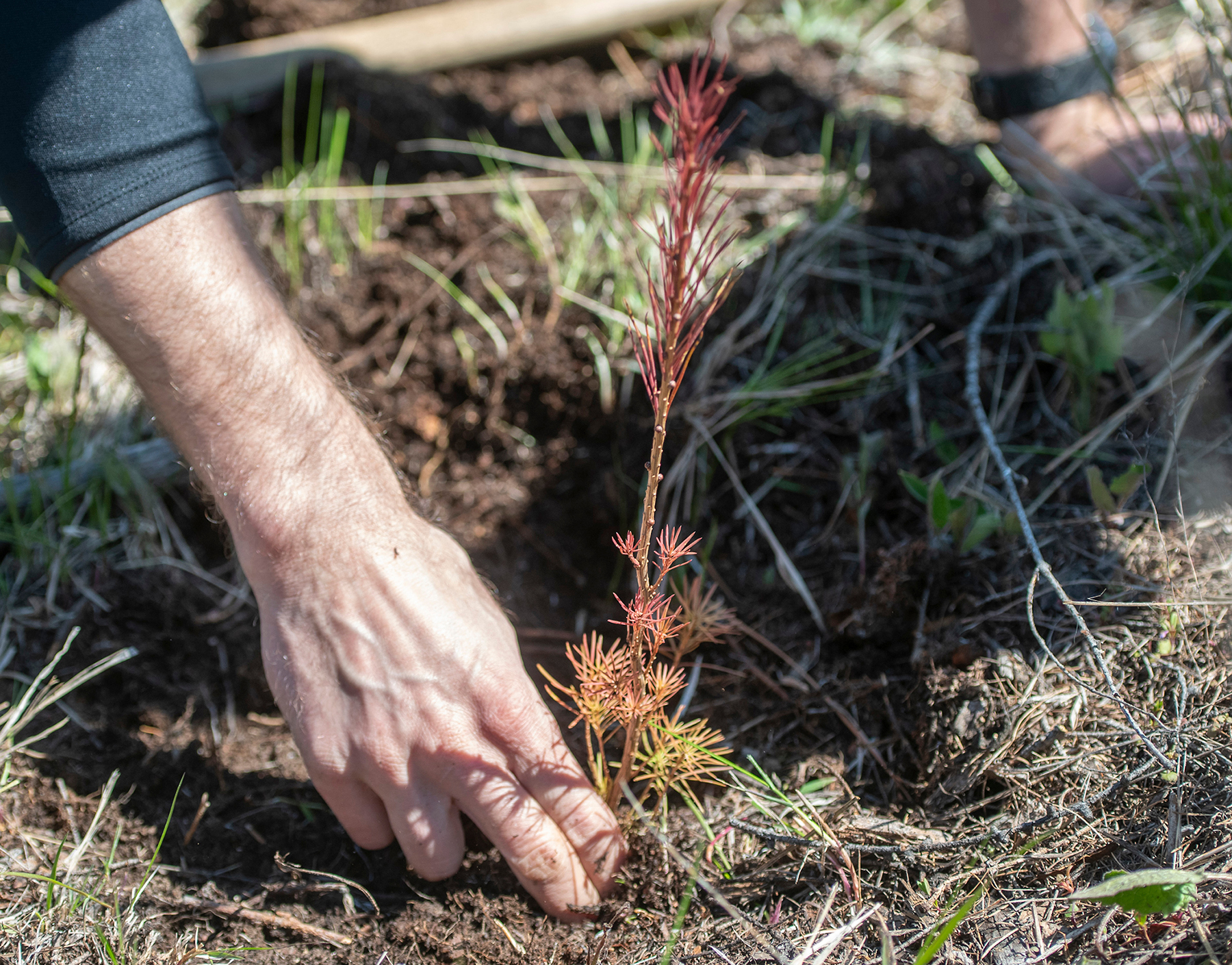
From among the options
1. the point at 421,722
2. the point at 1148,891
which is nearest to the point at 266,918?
the point at 421,722

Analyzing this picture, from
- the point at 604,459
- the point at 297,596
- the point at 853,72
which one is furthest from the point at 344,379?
the point at 853,72

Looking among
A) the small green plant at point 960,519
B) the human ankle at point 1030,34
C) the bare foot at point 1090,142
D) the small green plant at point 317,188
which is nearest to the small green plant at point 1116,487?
the small green plant at point 960,519

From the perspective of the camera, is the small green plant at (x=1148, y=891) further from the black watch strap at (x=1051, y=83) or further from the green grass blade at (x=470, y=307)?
the black watch strap at (x=1051, y=83)

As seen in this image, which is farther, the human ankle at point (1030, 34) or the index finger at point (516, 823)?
the human ankle at point (1030, 34)

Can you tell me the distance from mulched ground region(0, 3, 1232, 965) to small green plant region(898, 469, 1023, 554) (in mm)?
41

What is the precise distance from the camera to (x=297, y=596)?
1.30 metres

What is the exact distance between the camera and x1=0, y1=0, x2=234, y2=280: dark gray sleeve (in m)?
1.27

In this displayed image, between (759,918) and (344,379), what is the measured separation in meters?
1.16

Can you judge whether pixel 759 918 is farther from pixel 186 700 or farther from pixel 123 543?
pixel 123 543

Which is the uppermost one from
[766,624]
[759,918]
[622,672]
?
[622,672]

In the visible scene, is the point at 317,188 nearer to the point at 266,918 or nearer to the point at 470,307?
the point at 470,307

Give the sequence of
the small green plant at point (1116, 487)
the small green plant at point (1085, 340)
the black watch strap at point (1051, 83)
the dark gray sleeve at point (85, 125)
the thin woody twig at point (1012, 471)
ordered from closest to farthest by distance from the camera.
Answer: the thin woody twig at point (1012, 471) → the dark gray sleeve at point (85, 125) → the small green plant at point (1116, 487) → the small green plant at point (1085, 340) → the black watch strap at point (1051, 83)

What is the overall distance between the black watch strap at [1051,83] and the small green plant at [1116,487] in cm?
127

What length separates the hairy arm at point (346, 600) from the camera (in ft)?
4.13
